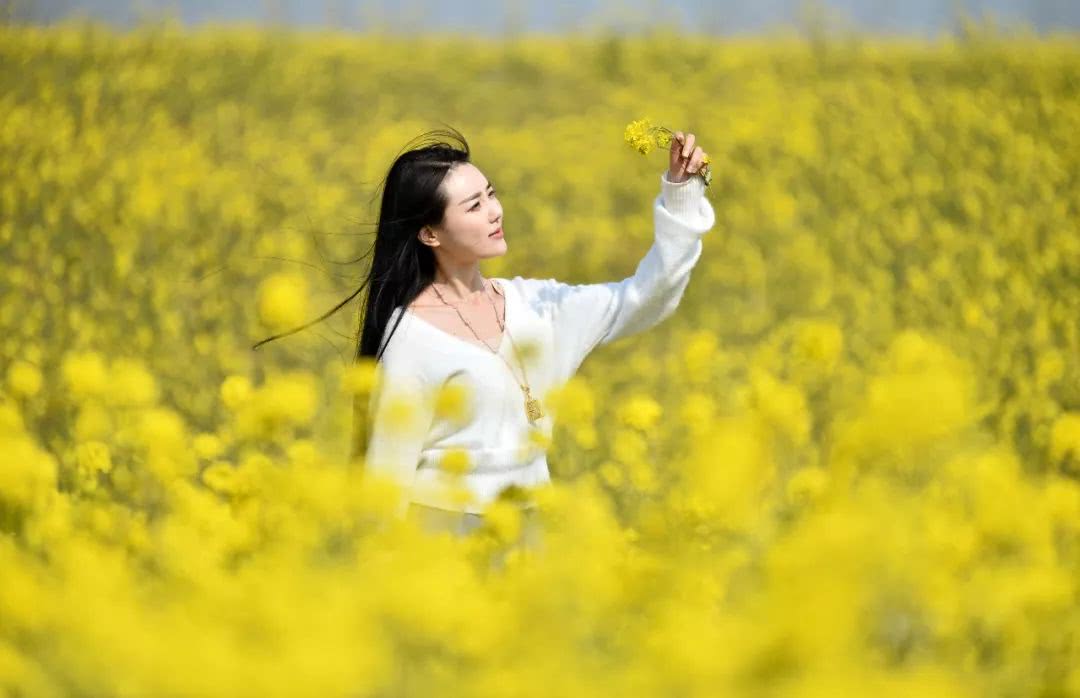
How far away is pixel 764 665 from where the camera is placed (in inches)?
50.3

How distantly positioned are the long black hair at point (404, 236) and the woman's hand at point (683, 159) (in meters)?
0.43

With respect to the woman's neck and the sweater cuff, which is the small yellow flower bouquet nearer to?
the sweater cuff

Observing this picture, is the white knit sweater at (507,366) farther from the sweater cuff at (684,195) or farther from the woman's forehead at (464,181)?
the woman's forehead at (464,181)

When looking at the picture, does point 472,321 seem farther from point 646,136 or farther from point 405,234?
point 646,136

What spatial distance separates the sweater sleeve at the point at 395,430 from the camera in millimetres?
2439

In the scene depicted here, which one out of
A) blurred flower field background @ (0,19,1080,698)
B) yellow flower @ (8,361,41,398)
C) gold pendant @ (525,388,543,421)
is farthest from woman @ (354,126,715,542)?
yellow flower @ (8,361,41,398)

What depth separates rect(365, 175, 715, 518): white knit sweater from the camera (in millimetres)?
2521

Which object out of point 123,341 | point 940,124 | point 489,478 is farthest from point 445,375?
point 940,124

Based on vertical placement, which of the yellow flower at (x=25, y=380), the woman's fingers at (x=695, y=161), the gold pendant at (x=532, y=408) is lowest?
the yellow flower at (x=25, y=380)

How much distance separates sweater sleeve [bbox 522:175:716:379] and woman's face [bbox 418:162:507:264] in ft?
0.64

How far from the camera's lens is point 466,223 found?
2.71m

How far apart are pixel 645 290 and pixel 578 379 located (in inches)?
34.9

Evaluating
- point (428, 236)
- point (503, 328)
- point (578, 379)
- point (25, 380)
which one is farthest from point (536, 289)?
point (25, 380)

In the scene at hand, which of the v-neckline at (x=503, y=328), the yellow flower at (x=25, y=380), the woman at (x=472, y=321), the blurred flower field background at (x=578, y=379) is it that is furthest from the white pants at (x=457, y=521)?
the yellow flower at (x=25, y=380)
